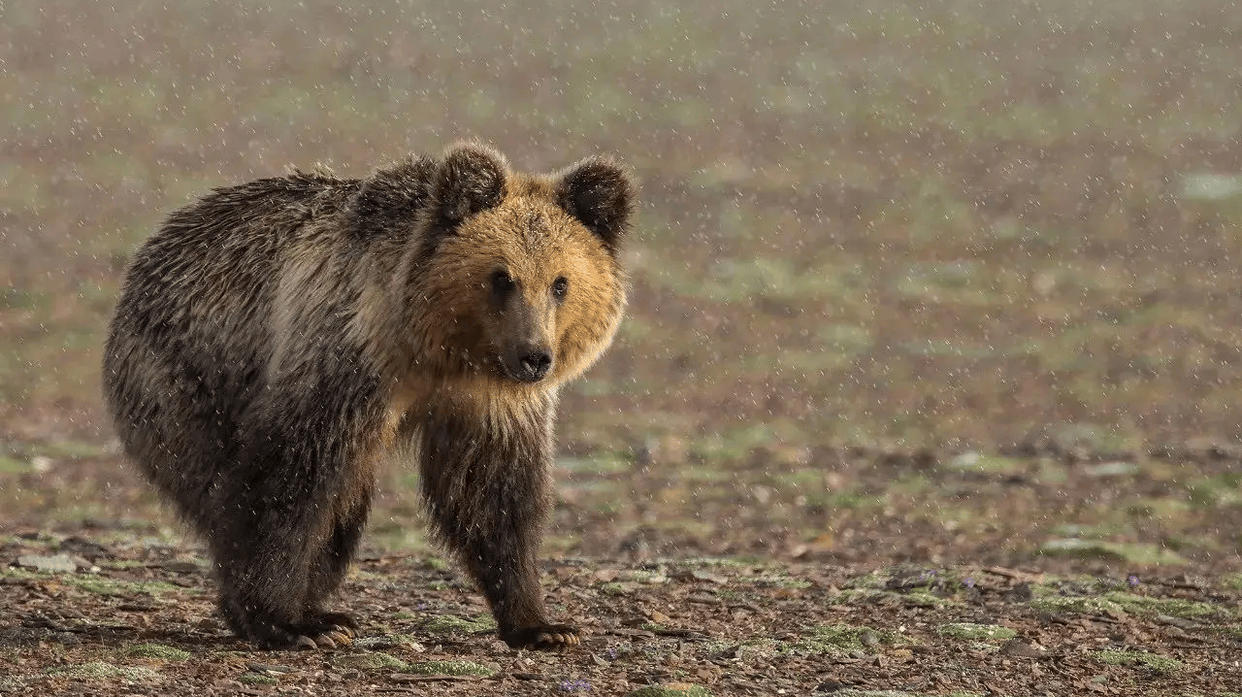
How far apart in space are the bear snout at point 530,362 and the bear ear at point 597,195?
2.65ft

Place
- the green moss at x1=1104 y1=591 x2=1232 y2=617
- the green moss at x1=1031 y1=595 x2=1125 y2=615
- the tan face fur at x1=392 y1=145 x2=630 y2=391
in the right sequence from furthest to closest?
the green moss at x1=1104 y1=591 x2=1232 y2=617
the green moss at x1=1031 y1=595 x2=1125 y2=615
the tan face fur at x1=392 y1=145 x2=630 y2=391

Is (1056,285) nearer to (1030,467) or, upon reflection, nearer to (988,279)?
(988,279)

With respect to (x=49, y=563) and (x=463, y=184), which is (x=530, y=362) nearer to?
(x=463, y=184)

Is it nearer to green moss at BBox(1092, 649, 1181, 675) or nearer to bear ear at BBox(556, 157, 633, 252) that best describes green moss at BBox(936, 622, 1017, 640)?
green moss at BBox(1092, 649, 1181, 675)

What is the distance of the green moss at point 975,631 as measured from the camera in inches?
291

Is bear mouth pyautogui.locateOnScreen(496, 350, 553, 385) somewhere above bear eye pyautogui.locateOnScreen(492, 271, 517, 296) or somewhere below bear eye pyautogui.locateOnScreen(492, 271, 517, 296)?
below

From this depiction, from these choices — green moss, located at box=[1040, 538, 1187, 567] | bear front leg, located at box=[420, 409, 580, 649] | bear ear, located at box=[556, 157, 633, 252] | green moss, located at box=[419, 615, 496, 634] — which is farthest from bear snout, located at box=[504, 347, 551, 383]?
green moss, located at box=[1040, 538, 1187, 567]

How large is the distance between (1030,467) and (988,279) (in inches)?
266

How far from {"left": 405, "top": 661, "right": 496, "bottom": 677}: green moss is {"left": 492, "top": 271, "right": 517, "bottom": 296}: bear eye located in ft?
4.46

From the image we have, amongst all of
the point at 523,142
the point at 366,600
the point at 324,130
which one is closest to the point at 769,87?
the point at 523,142

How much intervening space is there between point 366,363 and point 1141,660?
3.32 m

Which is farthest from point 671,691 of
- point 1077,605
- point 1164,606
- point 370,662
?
point 1164,606

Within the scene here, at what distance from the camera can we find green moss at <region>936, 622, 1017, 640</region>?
24.2 feet

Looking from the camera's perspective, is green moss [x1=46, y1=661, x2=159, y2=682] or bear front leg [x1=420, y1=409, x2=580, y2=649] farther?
bear front leg [x1=420, y1=409, x2=580, y2=649]
